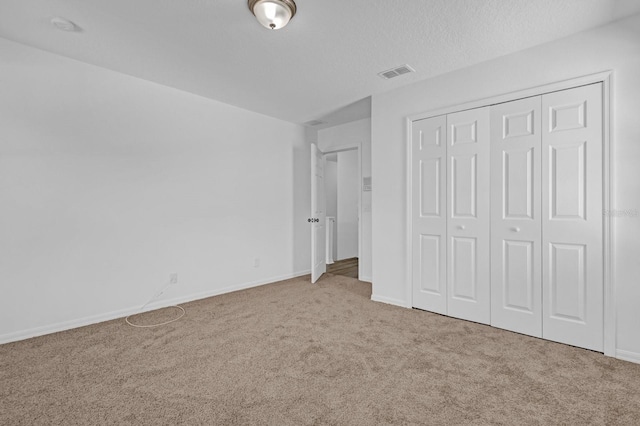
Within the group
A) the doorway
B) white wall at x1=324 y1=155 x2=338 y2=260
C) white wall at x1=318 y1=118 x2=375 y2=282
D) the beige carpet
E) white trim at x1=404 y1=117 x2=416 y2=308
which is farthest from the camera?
white wall at x1=324 y1=155 x2=338 y2=260

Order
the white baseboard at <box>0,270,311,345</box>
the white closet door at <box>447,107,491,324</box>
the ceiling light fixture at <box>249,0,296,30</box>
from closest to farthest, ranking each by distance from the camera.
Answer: the ceiling light fixture at <box>249,0,296,30</box> < the white baseboard at <box>0,270,311,345</box> < the white closet door at <box>447,107,491,324</box>

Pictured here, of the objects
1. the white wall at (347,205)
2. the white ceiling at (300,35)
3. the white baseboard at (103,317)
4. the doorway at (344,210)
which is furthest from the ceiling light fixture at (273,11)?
the white wall at (347,205)

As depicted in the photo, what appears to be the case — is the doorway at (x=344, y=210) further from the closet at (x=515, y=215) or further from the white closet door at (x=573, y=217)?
the white closet door at (x=573, y=217)

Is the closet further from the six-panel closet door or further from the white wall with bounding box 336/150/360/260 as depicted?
the white wall with bounding box 336/150/360/260

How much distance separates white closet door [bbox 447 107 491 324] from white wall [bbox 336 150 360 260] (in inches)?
145

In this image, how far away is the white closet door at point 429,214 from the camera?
124 inches

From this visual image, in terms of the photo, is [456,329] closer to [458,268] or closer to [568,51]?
[458,268]

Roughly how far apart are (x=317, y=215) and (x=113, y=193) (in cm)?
269

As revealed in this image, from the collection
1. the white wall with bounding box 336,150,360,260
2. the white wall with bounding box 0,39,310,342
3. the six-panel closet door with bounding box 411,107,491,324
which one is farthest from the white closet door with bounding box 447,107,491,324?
the white wall with bounding box 336,150,360,260

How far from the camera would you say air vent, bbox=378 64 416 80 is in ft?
9.72

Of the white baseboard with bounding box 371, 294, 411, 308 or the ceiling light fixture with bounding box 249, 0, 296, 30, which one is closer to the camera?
the ceiling light fixture with bounding box 249, 0, 296, 30

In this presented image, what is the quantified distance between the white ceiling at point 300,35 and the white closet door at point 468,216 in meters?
0.65

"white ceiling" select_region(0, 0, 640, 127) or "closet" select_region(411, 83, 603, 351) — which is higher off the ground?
"white ceiling" select_region(0, 0, 640, 127)

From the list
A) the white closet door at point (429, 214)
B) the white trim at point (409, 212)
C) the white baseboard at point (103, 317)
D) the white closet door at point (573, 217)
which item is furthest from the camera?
the white trim at point (409, 212)
